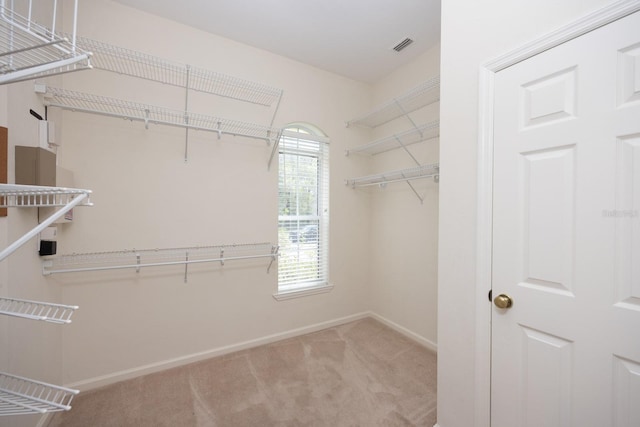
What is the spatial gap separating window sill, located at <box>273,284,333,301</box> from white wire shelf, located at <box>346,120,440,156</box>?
1.60m

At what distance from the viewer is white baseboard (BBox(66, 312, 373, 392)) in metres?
1.95

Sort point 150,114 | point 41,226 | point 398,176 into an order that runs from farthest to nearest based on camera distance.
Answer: point 398,176 < point 150,114 < point 41,226

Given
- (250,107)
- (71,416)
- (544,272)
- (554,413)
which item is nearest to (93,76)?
(250,107)

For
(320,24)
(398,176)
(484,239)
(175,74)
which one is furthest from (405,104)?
(175,74)

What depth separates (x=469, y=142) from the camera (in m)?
1.37

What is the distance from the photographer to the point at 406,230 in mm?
2807

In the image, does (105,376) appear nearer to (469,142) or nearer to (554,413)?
(554,413)

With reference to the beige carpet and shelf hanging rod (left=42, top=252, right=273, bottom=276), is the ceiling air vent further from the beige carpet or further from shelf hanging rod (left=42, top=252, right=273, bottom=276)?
the beige carpet

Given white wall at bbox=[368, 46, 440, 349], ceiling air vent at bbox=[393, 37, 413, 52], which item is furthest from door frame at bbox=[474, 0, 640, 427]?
ceiling air vent at bbox=[393, 37, 413, 52]

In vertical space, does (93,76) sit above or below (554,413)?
above

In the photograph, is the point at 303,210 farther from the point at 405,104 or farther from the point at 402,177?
the point at 405,104

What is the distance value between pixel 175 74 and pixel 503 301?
2805 mm

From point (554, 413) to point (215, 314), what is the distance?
2341mm

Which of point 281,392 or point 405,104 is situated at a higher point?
point 405,104
